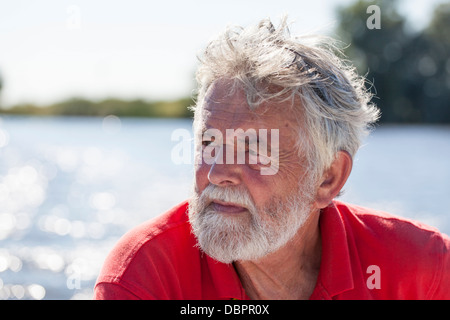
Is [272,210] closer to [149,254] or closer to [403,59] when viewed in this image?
[149,254]

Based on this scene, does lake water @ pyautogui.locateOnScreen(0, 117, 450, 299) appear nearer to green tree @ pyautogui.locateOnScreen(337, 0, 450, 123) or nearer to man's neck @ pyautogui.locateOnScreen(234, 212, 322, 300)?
man's neck @ pyautogui.locateOnScreen(234, 212, 322, 300)

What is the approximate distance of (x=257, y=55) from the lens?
1905 mm

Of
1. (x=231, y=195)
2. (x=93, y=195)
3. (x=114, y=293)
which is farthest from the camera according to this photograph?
(x=93, y=195)

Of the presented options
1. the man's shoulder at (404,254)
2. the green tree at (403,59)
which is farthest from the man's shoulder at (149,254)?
the green tree at (403,59)

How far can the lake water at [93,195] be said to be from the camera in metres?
5.24

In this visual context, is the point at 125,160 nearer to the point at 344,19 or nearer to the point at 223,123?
the point at 223,123

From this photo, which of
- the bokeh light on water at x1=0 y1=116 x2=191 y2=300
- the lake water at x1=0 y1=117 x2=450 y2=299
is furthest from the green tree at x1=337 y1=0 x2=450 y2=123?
the bokeh light on water at x1=0 y1=116 x2=191 y2=300

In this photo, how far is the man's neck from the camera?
199 centimetres

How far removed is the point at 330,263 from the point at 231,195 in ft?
1.56

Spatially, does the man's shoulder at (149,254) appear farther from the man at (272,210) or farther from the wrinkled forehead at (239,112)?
the wrinkled forehead at (239,112)

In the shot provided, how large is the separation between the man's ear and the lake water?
0.49m

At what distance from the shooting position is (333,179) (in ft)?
6.82

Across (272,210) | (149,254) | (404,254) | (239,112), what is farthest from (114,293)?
(404,254)

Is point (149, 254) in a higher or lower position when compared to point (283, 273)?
higher
